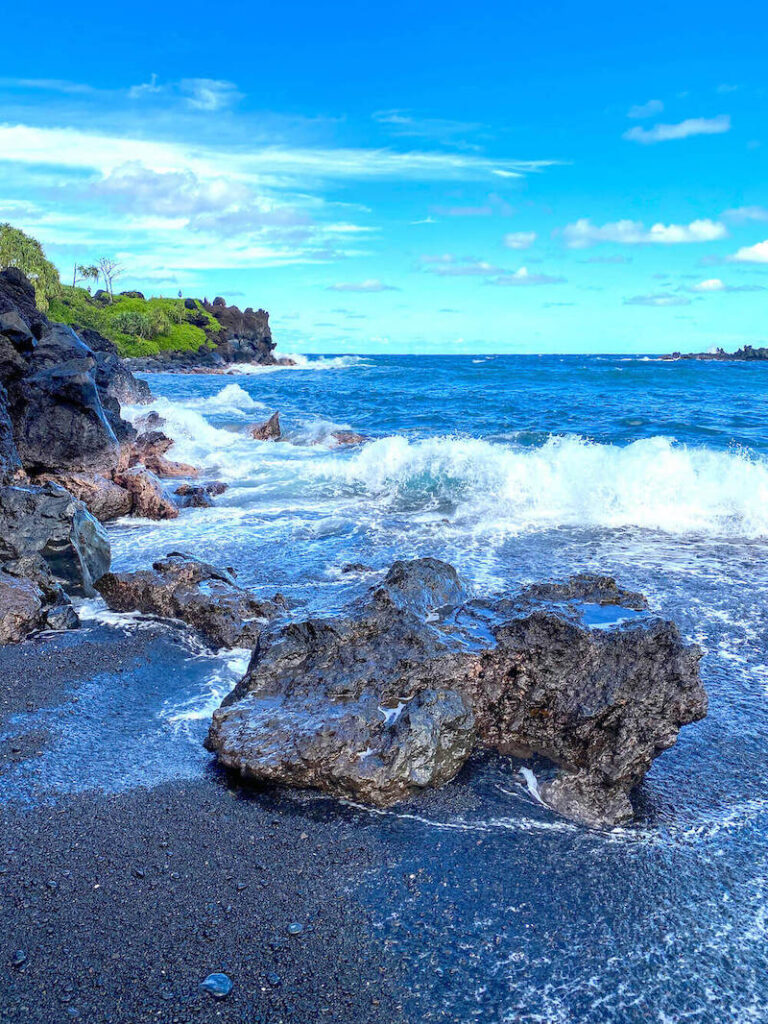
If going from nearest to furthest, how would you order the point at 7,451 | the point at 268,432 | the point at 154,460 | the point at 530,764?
the point at 530,764, the point at 7,451, the point at 154,460, the point at 268,432

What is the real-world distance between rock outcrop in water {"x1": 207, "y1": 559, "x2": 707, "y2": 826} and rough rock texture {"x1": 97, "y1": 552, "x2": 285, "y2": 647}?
1654mm

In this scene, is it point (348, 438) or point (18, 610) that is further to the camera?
point (348, 438)

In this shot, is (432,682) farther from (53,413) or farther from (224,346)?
(224,346)

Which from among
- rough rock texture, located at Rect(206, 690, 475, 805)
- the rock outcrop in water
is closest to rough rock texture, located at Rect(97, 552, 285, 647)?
the rock outcrop in water

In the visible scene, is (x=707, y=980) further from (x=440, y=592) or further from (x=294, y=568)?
(x=294, y=568)

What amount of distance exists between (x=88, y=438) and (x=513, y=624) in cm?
1194

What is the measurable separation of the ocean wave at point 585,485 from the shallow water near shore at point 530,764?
67 millimetres

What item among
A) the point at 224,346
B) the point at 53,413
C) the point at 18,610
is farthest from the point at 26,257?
the point at 18,610

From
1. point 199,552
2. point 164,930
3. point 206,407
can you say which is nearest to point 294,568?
point 199,552

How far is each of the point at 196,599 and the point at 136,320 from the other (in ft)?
314

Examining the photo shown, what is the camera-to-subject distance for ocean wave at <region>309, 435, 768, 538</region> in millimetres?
13914

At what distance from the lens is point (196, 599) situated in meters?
8.28

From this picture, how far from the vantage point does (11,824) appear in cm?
474

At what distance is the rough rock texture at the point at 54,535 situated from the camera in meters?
9.48
